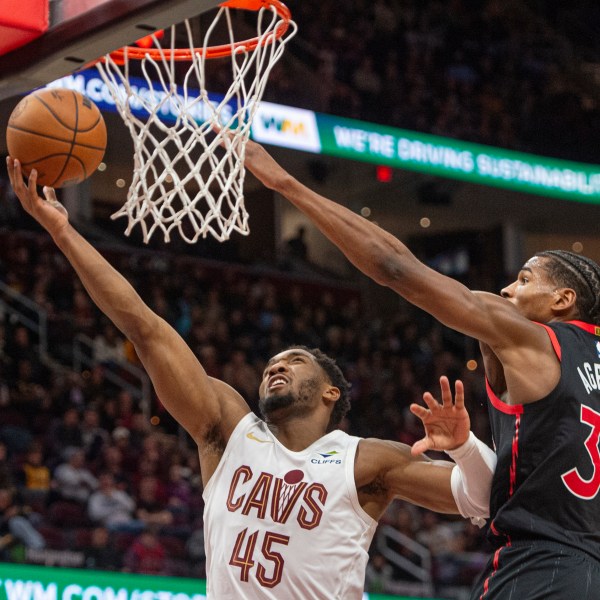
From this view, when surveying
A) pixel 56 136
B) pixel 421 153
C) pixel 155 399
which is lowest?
pixel 155 399

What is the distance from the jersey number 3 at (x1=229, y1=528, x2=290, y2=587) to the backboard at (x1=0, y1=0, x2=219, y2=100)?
164cm

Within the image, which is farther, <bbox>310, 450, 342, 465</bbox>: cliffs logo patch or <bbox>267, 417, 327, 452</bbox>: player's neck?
<bbox>267, 417, 327, 452</bbox>: player's neck

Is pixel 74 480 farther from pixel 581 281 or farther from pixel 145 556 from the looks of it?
pixel 581 281

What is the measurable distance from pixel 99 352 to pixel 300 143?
2.93 metres

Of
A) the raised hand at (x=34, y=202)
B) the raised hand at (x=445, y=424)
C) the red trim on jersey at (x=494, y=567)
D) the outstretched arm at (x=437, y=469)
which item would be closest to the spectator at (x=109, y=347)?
the raised hand at (x=34, y=202)

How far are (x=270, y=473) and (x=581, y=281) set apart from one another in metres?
1.28

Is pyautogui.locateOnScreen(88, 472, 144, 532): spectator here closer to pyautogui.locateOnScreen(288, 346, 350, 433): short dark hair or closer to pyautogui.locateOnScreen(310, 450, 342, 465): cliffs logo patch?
pyautogui.locateOnScreen(288, 346, 350, 433): short dark hair

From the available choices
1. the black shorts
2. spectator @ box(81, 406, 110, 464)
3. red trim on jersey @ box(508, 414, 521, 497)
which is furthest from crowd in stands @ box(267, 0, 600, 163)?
the black shorts

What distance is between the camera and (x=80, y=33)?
3.79 m

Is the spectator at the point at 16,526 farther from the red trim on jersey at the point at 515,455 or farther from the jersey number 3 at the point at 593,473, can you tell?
the jersey number 3 at the point at 593,473

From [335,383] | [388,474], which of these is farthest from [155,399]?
[388,474]

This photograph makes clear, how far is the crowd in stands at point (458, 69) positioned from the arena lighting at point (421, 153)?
169 mm

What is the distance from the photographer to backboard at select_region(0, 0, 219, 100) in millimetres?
3596

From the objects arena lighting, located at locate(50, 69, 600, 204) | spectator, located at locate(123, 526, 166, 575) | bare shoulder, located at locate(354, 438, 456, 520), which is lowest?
spectator, located at locate(123, 526, 166, 575)
